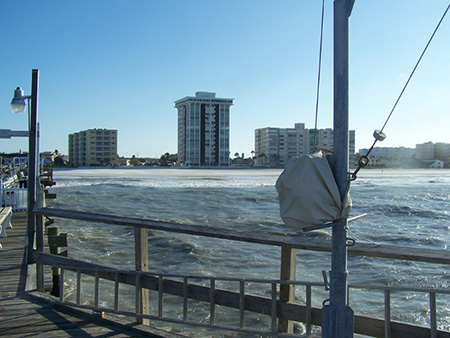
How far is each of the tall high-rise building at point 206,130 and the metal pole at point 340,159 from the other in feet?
454

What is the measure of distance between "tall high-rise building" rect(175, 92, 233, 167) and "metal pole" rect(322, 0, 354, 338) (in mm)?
138311

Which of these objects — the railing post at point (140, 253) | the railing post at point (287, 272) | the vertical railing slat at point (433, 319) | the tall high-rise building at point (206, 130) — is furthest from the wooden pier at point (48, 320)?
the tall high-rise building at point (206, 130)

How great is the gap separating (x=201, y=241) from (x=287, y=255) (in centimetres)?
1069

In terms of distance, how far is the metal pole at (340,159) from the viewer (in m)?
2.18

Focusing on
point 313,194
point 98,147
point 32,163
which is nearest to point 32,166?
point 32,163

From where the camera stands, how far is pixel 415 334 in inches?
110

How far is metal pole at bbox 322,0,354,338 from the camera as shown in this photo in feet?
7.14

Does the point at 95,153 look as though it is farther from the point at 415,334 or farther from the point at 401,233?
the point at 415,334

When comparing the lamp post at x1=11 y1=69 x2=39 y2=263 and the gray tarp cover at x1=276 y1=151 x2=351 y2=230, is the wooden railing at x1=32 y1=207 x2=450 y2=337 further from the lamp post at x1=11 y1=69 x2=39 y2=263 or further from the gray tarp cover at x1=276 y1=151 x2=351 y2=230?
the lamp post at x1=11 y1=69 x2=39 y2=263

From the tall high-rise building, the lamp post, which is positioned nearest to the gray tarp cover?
the lamp post

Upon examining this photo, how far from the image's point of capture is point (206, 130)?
142m

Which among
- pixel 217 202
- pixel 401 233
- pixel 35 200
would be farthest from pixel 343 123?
pixel 217 202

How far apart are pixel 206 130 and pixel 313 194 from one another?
140770 millimetres

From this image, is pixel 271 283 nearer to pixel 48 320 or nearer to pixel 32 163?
pixel 48 320
